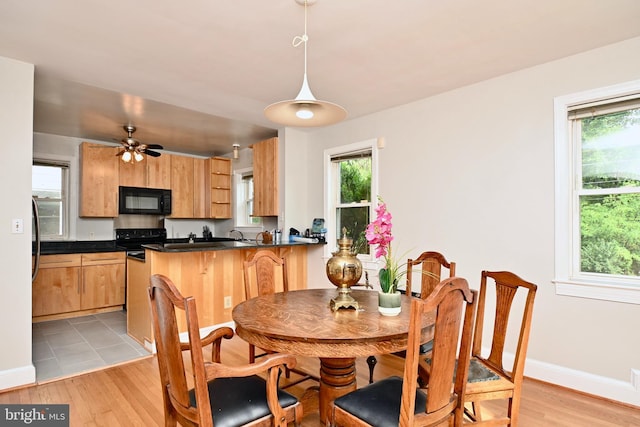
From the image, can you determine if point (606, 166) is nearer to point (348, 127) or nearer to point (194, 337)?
point (348, 127)

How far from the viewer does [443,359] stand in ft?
4.30

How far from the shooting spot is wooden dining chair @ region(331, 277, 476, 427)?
4.09 ft

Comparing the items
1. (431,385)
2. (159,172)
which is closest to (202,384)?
(431,385)

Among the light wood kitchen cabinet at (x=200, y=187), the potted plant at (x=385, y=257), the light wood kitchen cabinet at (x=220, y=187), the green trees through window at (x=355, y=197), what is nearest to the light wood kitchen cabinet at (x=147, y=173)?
the light wood kitchen cabinet at (x=200, y=187)

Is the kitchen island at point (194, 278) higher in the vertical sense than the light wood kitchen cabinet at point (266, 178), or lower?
lower

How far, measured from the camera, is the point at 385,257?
1826 millimetres

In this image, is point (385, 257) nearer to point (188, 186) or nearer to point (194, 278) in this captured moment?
point (194, 278)

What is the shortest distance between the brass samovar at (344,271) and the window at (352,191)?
6.86ft

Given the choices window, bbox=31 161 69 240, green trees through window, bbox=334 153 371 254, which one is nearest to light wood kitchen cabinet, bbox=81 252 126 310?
window, bbox=31 161 69 240

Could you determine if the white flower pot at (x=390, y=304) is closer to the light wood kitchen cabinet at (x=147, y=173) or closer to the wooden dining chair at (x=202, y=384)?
the wooden dining chair at (x=202, y=384)

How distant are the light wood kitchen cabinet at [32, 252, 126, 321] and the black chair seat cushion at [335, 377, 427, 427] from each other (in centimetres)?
441

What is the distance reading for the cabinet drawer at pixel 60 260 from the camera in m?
4.31

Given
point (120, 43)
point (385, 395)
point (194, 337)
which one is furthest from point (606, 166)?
point (120, 43)

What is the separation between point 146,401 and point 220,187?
4.05 m
